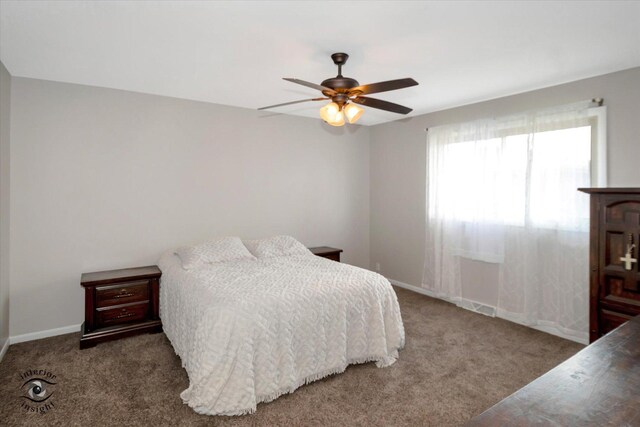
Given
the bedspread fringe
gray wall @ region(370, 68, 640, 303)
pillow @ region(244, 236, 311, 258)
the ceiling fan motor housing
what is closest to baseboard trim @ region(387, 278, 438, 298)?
gray wall @ region(370, 68, 640, 303)

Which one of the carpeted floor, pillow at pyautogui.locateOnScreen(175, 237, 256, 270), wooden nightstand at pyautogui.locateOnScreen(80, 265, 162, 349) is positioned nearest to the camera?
the carpeted floor

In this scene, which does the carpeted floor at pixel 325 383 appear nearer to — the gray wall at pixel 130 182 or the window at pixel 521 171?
the gray wall at pixel 130 182

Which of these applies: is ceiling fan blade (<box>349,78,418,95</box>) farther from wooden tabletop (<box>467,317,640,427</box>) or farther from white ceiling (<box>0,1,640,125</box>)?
wooden tabletop (<box>467,317,640,427</box>)

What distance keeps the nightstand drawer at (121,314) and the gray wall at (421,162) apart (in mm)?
3369

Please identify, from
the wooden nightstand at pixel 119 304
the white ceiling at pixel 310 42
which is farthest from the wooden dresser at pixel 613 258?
the wooden nightstand at pixel 119 304

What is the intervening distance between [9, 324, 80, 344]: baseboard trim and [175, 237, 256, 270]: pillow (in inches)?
48.3

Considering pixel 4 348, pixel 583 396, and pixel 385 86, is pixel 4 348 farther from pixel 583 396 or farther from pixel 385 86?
pixel 583 396

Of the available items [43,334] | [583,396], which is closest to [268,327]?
[583,396]

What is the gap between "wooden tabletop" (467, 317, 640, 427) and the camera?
871mm

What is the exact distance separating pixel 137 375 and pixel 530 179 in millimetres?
3994

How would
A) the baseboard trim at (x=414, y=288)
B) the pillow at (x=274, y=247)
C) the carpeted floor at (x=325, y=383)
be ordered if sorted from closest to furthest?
the carpeted floor at (x=325, y=383) → the pillow at (x=274, y=247) → the baseboard trim at (x=414, y=288)

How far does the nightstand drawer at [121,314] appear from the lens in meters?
3.14

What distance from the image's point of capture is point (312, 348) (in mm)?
2443

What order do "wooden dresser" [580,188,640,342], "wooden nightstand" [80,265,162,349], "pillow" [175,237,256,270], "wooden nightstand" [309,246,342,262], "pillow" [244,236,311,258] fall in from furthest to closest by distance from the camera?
"wooden nightstand" [309,246,342,262]
"pillow" [244,236,311,258]
"pillow" [175,237,256,270]
"wooden nightstand" [80,265,162,349]
"wooden dresser" [580,188,640,342]
